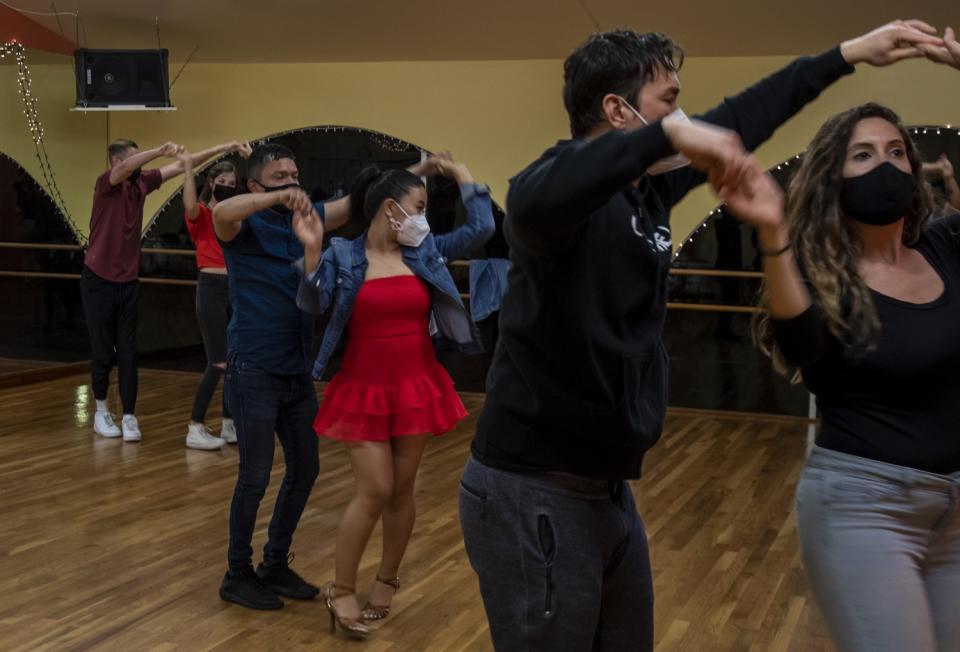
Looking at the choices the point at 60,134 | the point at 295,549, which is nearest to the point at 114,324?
the point at 295,549

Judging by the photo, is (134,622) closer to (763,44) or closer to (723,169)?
(723,169)

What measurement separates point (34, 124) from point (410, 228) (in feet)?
19.9

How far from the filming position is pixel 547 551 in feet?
5.74

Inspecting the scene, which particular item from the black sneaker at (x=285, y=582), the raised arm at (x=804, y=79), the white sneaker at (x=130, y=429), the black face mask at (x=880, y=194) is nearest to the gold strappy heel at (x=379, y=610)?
the black sneaker at (x=285, y=582)

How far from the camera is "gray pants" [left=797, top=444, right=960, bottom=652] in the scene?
1822mm

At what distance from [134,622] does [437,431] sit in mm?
1132

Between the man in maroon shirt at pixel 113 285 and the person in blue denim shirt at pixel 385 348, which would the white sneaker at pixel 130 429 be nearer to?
the man in maroon shirt at pixel 113 285

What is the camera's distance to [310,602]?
12.7 ft

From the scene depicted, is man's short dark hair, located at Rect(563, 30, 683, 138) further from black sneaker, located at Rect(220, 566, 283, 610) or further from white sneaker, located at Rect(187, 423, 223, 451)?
white sneaker, located at Rect(187, 423, 223, 451)

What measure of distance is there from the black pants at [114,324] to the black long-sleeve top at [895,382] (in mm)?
5249

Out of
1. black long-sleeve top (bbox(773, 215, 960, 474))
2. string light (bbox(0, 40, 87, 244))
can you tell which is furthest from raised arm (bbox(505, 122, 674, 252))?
string light (bbox(0, 40, 87, 244))

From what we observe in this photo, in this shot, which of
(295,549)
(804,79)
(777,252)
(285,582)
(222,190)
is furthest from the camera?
(222,190)

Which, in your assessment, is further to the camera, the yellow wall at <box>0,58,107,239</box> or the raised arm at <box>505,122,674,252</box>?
the yellow wall at <box>0,58,107,239</box>

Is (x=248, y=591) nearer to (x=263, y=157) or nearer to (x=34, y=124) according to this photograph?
(x=263, y=157)
